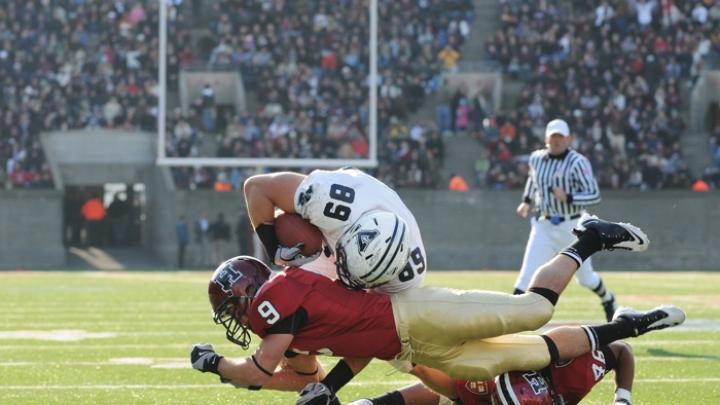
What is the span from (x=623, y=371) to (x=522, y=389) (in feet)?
1.92

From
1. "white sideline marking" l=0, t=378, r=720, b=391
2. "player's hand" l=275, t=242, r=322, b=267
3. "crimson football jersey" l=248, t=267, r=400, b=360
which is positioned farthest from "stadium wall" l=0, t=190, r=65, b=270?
"crimson football jersey" l=248, t=267, r=400, b=360

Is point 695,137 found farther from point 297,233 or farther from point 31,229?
point 297,233

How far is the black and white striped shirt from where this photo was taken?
9281 mm

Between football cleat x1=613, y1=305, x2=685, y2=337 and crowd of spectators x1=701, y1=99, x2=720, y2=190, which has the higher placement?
football cleat x1=613, y1=305, x2=685, y2=337

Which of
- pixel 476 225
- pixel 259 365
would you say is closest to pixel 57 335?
pixel 259 365

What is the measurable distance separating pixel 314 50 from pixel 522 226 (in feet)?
16.4

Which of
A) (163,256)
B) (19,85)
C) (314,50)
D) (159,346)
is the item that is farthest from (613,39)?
(159,346)

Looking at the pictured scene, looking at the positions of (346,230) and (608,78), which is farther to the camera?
(608,78)

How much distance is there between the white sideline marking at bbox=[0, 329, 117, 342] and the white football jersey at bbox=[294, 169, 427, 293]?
148 inches

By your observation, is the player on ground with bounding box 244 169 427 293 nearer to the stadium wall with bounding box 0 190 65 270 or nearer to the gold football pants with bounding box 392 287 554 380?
the gold football pants with bounding box 392 287 554 380

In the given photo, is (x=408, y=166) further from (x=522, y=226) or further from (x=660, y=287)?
(x=660, y=287)

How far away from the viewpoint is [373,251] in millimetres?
5023

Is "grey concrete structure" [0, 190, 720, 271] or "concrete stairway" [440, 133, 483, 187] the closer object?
"grey concrete structure" [0, 190, 720, 271]

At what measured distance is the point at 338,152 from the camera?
62.4ft
